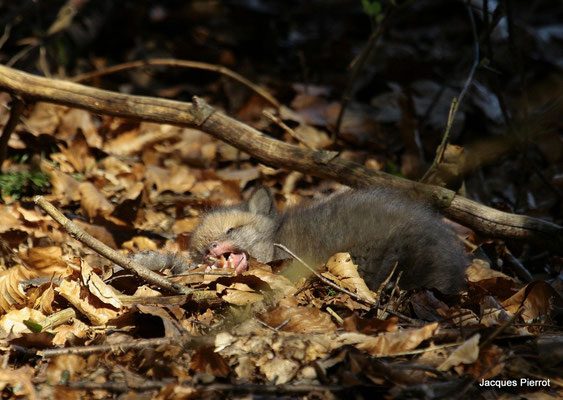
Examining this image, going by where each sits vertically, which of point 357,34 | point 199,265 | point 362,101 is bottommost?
point 199,265

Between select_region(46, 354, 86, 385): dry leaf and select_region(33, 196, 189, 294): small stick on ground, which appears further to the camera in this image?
select_region(33, 196, 189, 294): small stick on ground

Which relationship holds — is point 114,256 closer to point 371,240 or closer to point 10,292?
point 10,292

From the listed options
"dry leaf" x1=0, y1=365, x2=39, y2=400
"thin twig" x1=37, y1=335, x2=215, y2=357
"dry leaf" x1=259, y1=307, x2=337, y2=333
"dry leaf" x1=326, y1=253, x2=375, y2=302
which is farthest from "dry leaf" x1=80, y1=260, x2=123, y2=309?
"dry leaf" x1=326, y1=253, x2=375, y2=302

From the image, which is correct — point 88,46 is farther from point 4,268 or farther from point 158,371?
point 158,371

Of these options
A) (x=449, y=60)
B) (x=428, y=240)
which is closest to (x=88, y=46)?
(x=449, y=60)

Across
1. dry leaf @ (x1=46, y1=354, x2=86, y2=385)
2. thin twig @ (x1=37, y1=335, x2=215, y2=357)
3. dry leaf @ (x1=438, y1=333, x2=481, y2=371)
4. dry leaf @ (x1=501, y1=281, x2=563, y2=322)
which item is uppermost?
thin twig @ (x1=37, y1=335, x2=215, y2=357)

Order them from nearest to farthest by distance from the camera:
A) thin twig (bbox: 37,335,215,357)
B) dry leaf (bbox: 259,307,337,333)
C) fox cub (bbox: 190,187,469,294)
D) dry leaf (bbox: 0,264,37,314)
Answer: thin twig (bbox: 37,335,215,357), dry leaf (bbox: 259,307,337,333), dry leaf (bbox: 0,264,37,314), fox cub (bbox: 190,187,469,294)

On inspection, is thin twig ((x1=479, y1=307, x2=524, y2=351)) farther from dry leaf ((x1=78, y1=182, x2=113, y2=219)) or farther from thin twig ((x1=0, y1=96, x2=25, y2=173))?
thin twig ((x1=0, y1=96, x2=25, y2=173))

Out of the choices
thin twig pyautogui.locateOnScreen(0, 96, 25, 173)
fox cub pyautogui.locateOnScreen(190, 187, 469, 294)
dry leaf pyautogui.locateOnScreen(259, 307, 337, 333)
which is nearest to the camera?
dry leaf pyautogui.locateOnScreen(259, 307, 337, 333)
